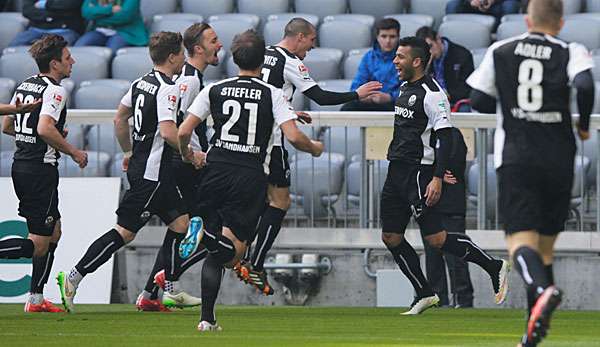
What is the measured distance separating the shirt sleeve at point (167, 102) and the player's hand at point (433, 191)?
6.86 ft

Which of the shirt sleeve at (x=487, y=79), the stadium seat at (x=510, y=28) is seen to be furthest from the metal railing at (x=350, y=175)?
the shirt sleeve at (x=487, y=79)

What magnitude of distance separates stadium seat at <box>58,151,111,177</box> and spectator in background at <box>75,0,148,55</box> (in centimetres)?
271

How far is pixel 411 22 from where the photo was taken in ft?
56.9

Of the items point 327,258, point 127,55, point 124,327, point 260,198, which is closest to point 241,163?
point 260,198

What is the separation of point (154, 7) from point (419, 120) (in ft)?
25.2

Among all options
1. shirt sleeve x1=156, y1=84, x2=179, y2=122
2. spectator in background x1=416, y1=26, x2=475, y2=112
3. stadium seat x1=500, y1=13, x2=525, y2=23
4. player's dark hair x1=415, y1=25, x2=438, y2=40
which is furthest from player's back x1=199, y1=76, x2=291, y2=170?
stadium seat x1=500, y1=13, x2=525, y2=23

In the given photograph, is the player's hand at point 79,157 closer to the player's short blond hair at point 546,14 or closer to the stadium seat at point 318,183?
the stadium seat at point 318,183

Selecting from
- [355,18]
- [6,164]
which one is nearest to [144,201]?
[6,164]

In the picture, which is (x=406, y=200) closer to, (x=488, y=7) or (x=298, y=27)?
(x=298, y=27)

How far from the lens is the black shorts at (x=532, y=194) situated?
8023 mm

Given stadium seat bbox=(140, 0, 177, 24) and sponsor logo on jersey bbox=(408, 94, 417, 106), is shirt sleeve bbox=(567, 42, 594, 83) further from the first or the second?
stadium seat bbox=(140, 0, 177, 24)

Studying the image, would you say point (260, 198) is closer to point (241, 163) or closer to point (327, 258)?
point (241, 163)

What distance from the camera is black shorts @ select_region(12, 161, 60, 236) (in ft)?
41.6

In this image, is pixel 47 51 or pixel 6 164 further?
pixel 6 164
